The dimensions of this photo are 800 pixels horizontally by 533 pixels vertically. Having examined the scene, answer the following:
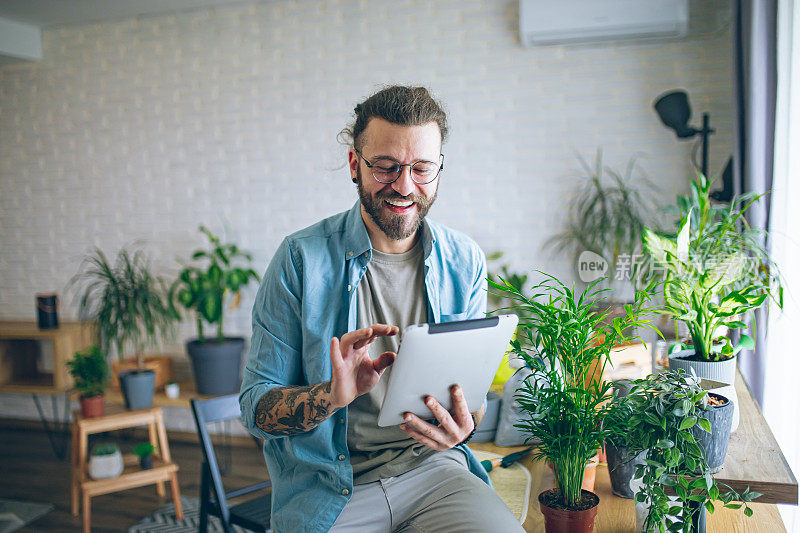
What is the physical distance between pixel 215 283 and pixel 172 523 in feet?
4.39

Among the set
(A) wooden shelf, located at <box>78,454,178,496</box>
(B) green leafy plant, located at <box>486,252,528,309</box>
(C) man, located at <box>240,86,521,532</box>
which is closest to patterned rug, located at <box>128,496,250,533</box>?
(A) wooden shelf, located at <box>78,454,178,496</box>

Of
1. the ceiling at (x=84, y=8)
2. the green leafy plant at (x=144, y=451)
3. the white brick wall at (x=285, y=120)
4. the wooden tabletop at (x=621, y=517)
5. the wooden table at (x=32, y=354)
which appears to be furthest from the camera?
the wooden table at (x=32, y=354)

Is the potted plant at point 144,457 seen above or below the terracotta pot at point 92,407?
below

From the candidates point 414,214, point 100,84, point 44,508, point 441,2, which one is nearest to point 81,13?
point 100,84

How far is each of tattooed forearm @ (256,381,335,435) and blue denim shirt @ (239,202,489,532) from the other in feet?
0.11

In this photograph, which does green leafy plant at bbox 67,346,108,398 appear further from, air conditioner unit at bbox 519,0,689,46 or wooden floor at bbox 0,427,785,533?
air conditioner unit at bbox 519,0,689,46

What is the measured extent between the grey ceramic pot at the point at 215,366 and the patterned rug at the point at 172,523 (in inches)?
28.4

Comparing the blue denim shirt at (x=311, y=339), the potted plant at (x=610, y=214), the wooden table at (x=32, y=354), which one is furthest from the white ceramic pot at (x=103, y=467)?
the potted plant at (x=610, y=214)

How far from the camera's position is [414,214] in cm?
158

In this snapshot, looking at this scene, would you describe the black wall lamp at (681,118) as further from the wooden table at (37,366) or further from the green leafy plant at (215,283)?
the wooden table at (37,366)

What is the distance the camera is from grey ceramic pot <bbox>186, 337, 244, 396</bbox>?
3.63 metres

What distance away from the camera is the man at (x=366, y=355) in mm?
1385

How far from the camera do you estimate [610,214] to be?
Answer: 3344mm

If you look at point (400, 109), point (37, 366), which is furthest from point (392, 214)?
point (37, 366)
